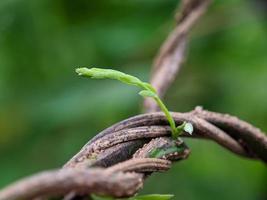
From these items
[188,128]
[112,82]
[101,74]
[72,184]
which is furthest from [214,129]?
[112,82]

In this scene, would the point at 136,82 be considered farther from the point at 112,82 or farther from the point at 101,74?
the point at 112,82

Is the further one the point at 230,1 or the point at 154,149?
the point at 230,1

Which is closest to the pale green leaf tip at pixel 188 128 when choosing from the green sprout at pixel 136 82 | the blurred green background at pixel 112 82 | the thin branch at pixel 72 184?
the green sprout at pixel 136 82

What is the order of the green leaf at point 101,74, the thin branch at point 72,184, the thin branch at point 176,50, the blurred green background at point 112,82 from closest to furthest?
the thin branch at point 72,184, the green leaf at point 101,74, the thin branch at point 176,50, the blurred green background at point 112,82

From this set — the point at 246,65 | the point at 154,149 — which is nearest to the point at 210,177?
the point at 246,65

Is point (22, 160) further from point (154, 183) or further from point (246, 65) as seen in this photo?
point (246, 65)

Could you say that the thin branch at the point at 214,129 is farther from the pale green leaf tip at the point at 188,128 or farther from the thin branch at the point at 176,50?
the thin branch at the point at 176,50
